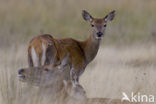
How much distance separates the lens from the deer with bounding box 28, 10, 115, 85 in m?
10.4

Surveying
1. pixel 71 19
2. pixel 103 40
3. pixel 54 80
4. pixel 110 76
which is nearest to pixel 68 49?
pixel 110 76

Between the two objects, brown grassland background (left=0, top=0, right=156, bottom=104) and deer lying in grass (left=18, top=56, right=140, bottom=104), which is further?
brown grassland background (left=0, top=0, right=156, bottom=104)

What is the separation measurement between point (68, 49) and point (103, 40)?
27.9 ft

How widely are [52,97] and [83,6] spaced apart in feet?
54.3

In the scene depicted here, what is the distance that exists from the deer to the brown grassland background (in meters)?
0.30

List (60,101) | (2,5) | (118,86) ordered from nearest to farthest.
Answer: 1. (60,101)
2. (118,86)
3. (2,5)

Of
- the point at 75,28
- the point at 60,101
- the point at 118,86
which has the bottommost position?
the point at 75,28

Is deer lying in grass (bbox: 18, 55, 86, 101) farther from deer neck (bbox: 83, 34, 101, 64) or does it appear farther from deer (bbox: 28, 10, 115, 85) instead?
deer neck (bbox: 83, 34, 101, 64)

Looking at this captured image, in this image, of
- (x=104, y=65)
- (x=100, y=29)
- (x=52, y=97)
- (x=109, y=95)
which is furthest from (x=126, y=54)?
(x=52, y=97)

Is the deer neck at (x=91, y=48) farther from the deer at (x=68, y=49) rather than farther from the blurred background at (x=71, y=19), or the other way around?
the blurred background at (x=71, y=19)

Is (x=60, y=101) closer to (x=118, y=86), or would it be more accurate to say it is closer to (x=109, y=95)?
(x=109, y=95)

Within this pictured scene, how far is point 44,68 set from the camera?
9242 millimetres

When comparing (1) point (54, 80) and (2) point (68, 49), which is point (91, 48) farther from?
(1) point (54, 80)

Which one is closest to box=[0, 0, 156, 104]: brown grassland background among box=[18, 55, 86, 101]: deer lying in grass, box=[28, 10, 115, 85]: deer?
box=[18, 55, 86, 101]: deer lying in grass
